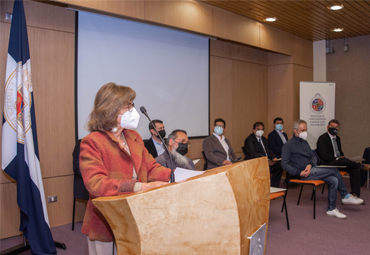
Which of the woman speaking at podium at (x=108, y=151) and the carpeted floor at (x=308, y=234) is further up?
the woman speaking at podium at (x=108, y=151)

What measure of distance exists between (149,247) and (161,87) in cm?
419

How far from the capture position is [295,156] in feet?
15.7

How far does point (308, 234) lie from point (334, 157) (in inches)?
86.1

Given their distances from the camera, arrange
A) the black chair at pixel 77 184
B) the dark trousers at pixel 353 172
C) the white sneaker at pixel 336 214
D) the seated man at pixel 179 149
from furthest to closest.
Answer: the dark trousers at pixel 353 172
the white sneaker at pixel 336 214
the black chair at pixel 77 184
the seated man at pixel 179 149

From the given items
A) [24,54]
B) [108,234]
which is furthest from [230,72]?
[108,234]

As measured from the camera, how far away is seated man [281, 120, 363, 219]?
4.58 m

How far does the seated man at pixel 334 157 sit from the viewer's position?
5.13m

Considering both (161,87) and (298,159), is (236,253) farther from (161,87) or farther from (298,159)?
(161,87)

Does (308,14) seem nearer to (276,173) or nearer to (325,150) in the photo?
(325,150)

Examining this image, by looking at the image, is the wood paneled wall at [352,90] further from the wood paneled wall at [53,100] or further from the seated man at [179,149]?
the wood paneled wall at [53,100]

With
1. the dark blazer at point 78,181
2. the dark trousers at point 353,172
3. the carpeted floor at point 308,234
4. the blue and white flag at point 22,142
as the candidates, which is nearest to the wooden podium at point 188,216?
the blue and white flag at point 22,142

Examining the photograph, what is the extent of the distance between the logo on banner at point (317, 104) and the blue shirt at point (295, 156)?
293cm

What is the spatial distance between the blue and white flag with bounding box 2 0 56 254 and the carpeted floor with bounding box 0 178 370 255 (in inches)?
14.2

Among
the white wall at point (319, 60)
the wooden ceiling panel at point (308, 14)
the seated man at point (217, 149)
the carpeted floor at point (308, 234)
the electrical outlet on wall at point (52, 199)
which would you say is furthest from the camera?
the white wall at point (319, 60)
